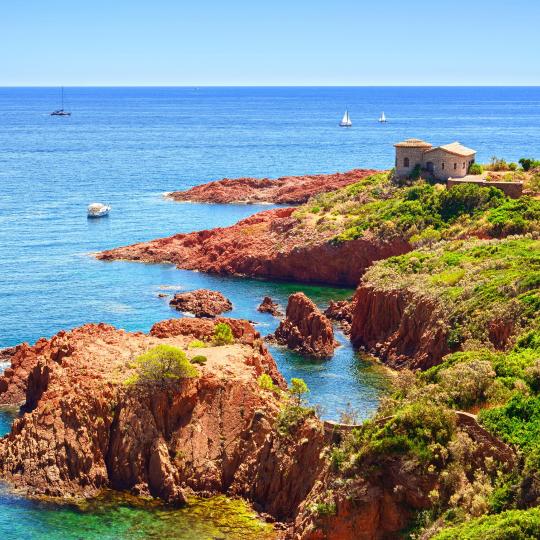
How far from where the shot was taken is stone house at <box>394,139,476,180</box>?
9756 cm

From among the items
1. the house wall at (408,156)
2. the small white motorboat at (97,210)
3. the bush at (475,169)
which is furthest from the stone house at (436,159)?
the small white motorboat at (97,210)

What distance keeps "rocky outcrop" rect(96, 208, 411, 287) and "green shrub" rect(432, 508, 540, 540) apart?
54.8 meters

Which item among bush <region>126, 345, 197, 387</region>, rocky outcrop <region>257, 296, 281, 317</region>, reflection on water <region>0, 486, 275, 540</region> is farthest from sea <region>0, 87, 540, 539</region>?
bush <region>126, 345, 197, 387</region>

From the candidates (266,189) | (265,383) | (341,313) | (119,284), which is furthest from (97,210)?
(265,383)

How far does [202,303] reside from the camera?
262 ft

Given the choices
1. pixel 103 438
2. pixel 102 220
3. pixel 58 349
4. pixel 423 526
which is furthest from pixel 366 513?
pixel 102 220

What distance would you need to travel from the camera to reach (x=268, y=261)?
3716 inches

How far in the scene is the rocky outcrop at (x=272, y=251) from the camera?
90438 millimetres

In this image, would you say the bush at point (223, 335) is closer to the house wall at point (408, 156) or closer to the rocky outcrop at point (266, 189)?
the house wall at point (408, 156)

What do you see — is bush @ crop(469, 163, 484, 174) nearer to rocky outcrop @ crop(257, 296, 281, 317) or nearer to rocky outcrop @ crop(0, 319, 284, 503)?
rocky outcrop @ crop(257, 296, 281, 317)

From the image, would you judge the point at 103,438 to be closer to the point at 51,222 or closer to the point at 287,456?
the point at 287,456

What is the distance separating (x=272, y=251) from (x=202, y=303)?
17.0m

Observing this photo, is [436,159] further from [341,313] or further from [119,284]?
[119,284]

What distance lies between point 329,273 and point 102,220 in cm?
3829
